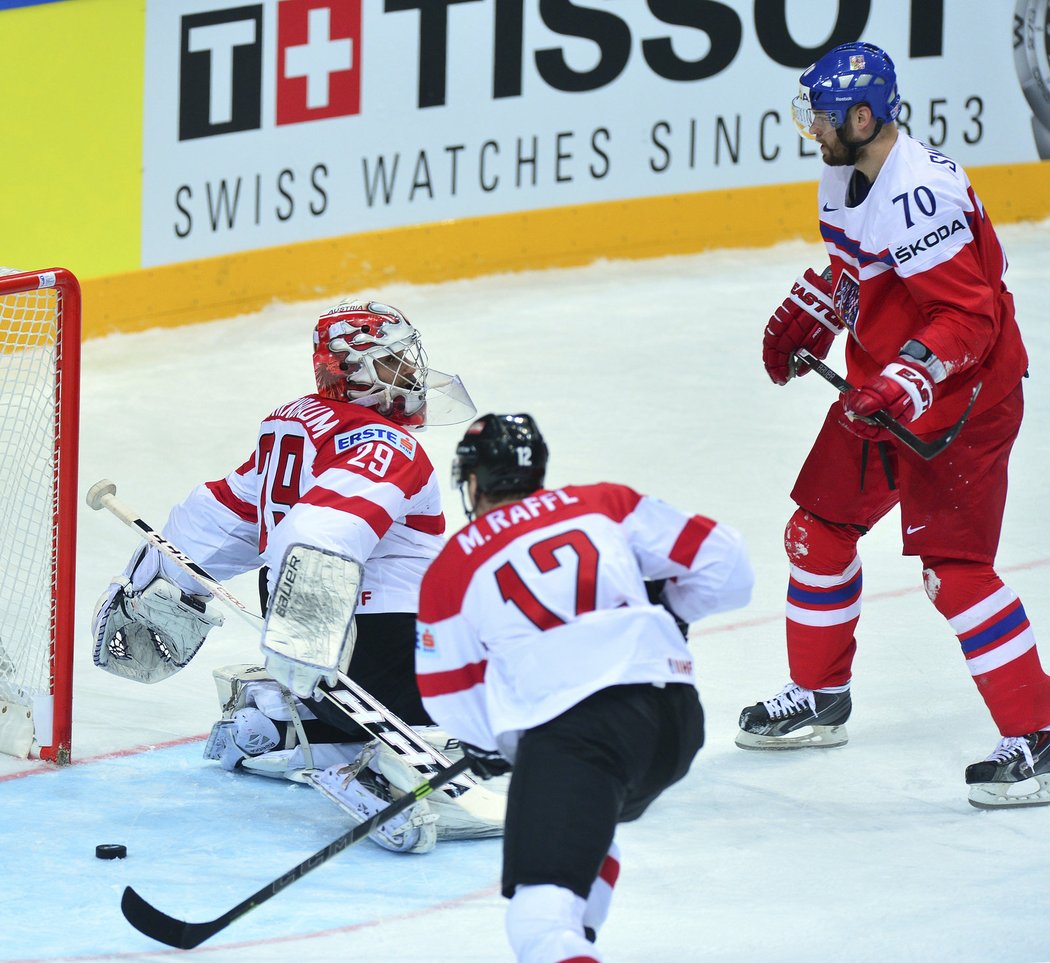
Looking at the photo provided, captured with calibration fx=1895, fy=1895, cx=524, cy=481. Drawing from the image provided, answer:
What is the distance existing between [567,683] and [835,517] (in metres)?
1.44

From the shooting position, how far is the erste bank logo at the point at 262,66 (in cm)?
677

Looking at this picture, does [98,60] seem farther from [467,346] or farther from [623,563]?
[623,563]

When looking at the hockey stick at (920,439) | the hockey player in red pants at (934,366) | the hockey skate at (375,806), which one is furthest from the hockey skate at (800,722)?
the hockey skate at (375,806)

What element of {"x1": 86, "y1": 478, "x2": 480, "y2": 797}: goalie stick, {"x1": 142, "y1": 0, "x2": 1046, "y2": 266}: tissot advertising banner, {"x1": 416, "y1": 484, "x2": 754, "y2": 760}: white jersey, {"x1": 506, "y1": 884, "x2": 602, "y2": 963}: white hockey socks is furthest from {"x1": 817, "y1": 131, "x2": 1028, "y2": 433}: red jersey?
{"x1": 142, "y1": 0, "x2": 1046, "y2": 266}: tissot advertising banner

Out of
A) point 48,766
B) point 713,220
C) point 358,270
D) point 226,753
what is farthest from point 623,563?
point 713,220

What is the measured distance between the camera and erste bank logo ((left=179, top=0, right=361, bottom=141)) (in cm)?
677

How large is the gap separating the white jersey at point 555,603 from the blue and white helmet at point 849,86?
1227 mm

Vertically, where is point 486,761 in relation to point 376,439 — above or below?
below

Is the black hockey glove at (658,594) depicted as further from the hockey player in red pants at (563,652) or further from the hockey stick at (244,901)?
the hockey stick at (244,901)

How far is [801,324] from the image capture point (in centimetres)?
394

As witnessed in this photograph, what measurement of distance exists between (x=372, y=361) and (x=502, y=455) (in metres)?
1.03

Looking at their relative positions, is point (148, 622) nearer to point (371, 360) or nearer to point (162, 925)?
point (371, 360)

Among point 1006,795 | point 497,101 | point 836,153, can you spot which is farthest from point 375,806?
point 497,101

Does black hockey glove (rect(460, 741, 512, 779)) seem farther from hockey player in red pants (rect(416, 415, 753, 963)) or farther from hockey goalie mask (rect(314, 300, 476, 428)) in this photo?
hockey goalie mask (rect(314, 300, 476, 428))
